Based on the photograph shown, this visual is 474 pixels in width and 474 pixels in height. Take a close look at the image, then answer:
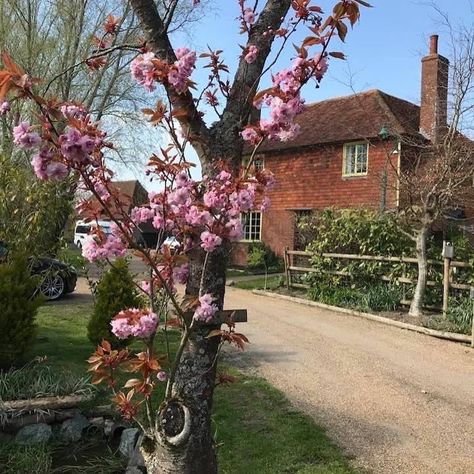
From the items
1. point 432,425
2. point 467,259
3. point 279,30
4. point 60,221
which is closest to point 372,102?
point 467,259

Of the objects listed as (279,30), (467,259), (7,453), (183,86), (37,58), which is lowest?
(7,453)

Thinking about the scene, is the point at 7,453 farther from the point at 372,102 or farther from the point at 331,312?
the point at 372,102

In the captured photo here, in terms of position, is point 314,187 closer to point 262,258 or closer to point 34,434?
point 262,258

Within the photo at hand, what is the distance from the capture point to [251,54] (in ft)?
9.94

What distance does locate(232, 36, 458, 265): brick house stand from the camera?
1912 centimetres

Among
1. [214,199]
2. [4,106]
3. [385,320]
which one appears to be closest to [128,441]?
[214,199]

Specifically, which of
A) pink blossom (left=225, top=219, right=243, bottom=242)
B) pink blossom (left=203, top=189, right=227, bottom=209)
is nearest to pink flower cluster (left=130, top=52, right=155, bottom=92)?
pink blossom (left=203, top=189, right=227, bottom=209)

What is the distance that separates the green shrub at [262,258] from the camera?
74.8 ft

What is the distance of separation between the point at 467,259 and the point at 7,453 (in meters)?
9.93

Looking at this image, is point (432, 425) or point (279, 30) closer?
point (279, 30)

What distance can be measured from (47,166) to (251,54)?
128cm

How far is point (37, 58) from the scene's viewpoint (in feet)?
75.1

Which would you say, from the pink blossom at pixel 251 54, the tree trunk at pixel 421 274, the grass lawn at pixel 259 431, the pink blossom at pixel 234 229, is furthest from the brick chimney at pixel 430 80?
the pink blossom at pixel 234 229

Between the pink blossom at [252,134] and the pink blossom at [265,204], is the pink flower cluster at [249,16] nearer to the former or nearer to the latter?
the pink blossom at [252,134]
